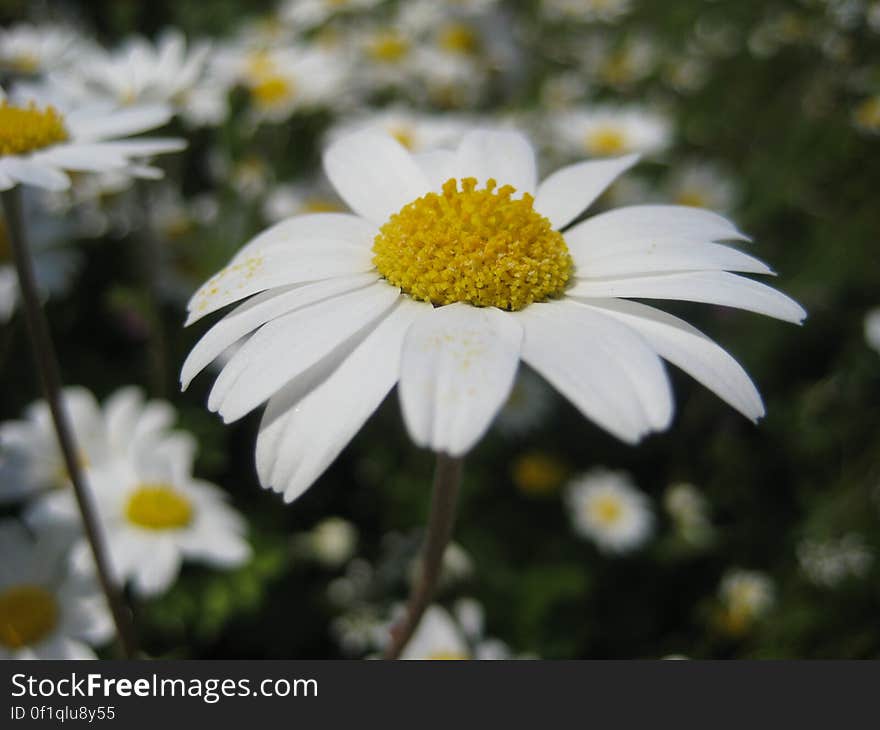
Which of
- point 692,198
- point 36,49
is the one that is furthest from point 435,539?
point 36,49

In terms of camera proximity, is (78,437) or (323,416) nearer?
(323,416)

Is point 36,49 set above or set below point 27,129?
below

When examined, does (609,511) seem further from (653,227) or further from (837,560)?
(653,227)

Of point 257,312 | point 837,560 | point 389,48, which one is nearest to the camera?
point 257,312

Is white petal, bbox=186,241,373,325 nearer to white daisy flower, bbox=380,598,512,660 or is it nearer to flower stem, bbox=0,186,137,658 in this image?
flower stem, bbox=0,186,137,658

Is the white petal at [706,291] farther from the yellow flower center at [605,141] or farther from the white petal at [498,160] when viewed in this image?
the yellow flower center at [605,141]

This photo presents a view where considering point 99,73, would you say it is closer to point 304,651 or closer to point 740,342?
point 304,651

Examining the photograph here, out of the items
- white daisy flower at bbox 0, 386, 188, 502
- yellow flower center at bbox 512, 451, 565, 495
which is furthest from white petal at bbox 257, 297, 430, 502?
yellow flower center at bbox 512, 451, 565, 495

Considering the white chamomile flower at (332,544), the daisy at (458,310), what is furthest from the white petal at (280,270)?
the white chamomile flower at (332,544)
